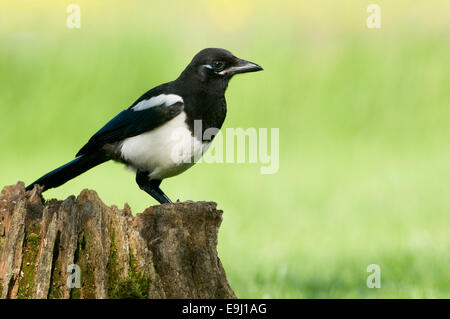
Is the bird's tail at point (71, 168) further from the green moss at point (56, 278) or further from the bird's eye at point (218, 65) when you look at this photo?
the green moss at point (56, 278)

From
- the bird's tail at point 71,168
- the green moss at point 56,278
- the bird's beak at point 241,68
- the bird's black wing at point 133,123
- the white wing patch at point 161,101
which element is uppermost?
the bird's beak at point 241,68

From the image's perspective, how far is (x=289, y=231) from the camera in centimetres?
841

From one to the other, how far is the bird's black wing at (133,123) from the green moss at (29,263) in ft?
6.04

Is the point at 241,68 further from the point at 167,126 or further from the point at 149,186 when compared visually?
the point at 149,186

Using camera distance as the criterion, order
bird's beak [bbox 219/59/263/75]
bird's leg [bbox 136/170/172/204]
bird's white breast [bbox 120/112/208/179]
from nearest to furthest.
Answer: bird's white breast [bbox 120/112/208/179] → bird's beak [bbox 219/59/263/75] → bird's leg [bbox 136/170/172/204]

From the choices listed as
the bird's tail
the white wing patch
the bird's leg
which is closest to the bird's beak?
the white wing patch

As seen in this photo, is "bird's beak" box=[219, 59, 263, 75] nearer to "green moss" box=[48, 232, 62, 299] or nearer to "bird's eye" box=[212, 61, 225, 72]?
"bird's eye" box=[212, 61, 225, 72]

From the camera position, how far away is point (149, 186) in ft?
19.0

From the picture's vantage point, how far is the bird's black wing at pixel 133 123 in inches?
213

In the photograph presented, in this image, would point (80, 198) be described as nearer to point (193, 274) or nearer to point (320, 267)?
point (193, 274)

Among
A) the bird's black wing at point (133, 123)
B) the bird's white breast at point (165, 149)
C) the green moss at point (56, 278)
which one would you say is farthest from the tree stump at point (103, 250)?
the bird's black wing at point (133, 123)

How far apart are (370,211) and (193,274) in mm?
5354

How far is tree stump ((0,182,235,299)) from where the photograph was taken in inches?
142
